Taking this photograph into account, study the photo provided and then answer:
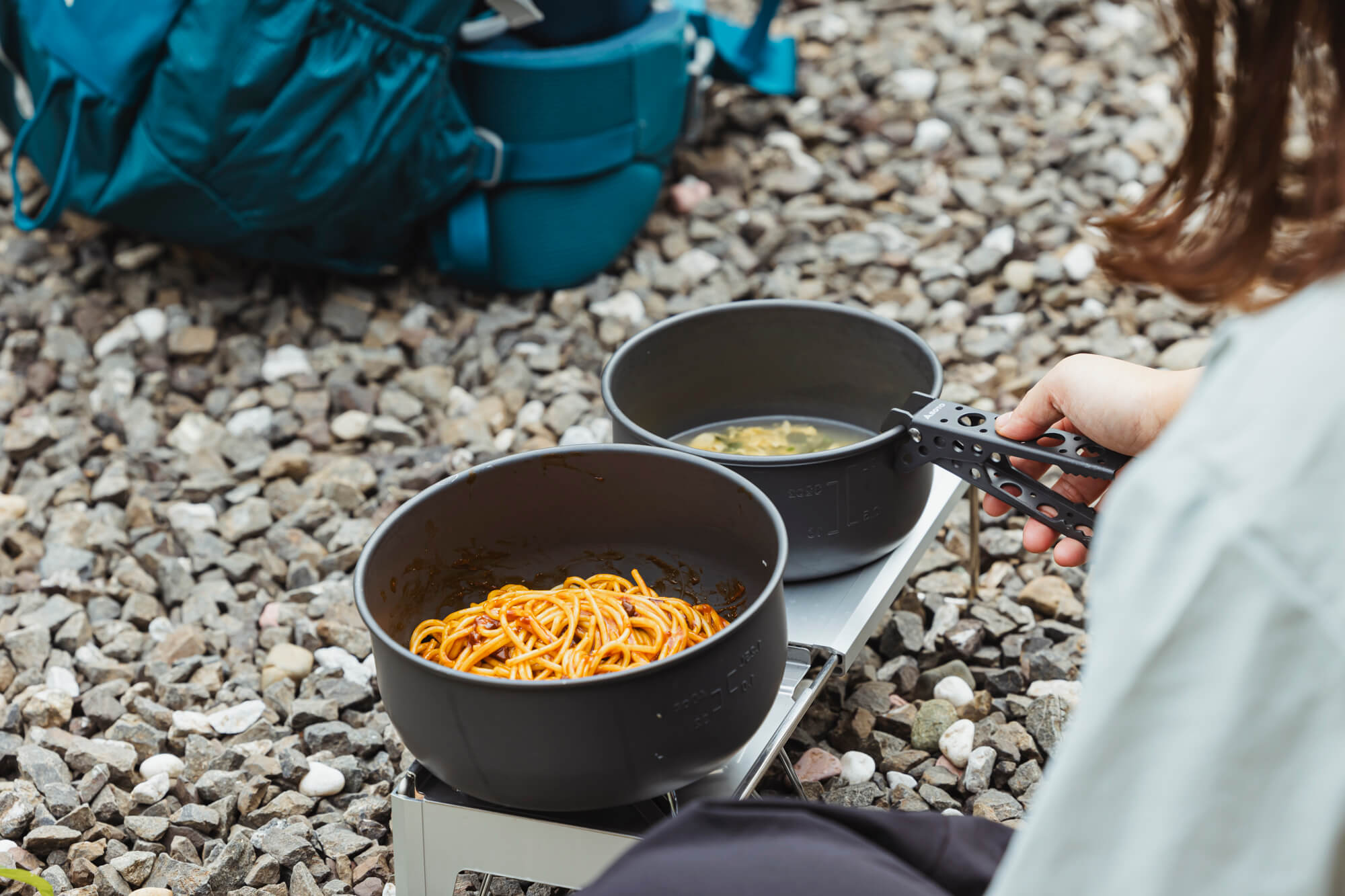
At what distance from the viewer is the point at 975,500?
1.94 m

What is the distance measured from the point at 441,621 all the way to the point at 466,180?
147cm

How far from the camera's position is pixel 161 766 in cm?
177

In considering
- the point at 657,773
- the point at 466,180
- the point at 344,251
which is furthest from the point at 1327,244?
the point at 344,251

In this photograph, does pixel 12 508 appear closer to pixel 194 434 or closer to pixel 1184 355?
pixel 194 434

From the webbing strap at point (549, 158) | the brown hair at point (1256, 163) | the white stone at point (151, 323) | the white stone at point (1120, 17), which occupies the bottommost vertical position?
the white stone at point (151, 323)

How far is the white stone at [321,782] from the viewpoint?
1.74 meters

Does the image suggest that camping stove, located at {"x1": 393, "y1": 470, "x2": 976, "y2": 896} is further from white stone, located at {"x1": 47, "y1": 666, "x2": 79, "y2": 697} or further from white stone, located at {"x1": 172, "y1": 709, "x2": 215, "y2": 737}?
white stone, located at {"x1": 47, "y1": 666, "x2": 79, "y2": 697}

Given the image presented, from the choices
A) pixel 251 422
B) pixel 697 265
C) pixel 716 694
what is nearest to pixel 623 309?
pixel 697 265

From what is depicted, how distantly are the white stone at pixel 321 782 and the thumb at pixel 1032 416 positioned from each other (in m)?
0.99

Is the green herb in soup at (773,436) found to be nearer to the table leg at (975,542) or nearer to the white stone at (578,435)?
the table leg at (975,542)

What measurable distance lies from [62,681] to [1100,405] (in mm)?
1535

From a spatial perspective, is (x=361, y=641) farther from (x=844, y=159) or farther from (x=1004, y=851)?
(x=844, y=159)

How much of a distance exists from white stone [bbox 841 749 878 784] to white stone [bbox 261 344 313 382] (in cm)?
146

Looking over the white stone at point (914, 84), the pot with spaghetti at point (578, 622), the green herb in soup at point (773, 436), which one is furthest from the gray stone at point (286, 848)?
the white stone at point (914, 84)
